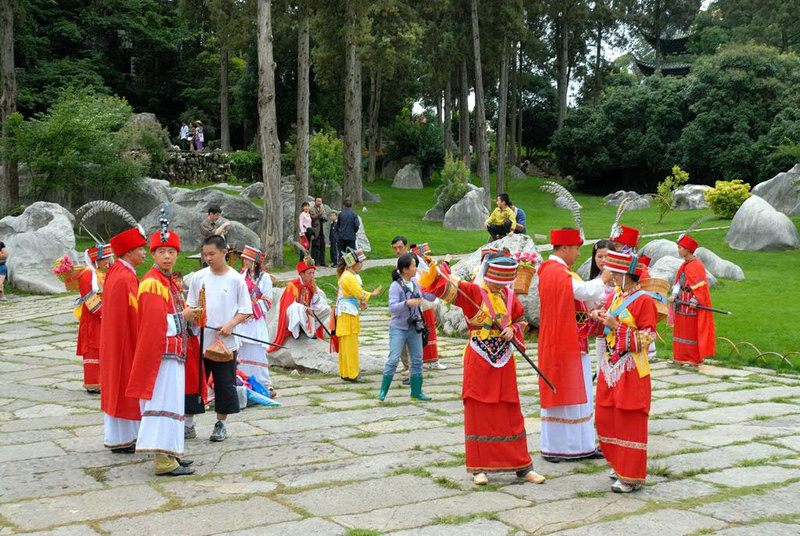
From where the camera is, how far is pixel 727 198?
27.3 metres

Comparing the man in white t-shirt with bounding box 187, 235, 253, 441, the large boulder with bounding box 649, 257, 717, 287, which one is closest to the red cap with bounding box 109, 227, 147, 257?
the man in white t-shirt with bounding box 187, 235, 253, 441

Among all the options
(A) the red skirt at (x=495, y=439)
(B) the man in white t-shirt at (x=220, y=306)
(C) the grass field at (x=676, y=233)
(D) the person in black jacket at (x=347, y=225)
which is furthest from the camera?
(D) the person in black jacket at (x=347, y=225)

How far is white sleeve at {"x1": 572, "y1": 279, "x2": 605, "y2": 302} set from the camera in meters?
6.21

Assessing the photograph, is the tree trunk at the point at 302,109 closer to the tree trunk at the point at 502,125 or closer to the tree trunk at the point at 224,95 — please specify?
the tree trunk at the point at 224,95

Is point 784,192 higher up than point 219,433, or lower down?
higher up

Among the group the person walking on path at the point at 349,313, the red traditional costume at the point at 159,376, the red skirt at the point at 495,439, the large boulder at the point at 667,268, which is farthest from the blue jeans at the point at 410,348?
Result: the large boulder at the point at 667,268

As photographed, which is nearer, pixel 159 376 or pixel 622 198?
pixel 159 376

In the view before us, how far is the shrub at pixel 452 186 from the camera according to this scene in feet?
99.3

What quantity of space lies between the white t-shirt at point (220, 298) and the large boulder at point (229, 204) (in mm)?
16200

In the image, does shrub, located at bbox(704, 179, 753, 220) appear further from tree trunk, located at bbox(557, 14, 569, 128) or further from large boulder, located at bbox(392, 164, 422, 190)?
tree trunk, located at bbox(557, 14, 569, 128)

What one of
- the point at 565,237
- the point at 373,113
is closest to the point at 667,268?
the point at 565,237

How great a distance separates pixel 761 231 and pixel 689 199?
1146 cm

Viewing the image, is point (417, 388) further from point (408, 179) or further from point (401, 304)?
point (408, 179)

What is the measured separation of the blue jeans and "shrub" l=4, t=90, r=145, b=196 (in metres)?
16.6
